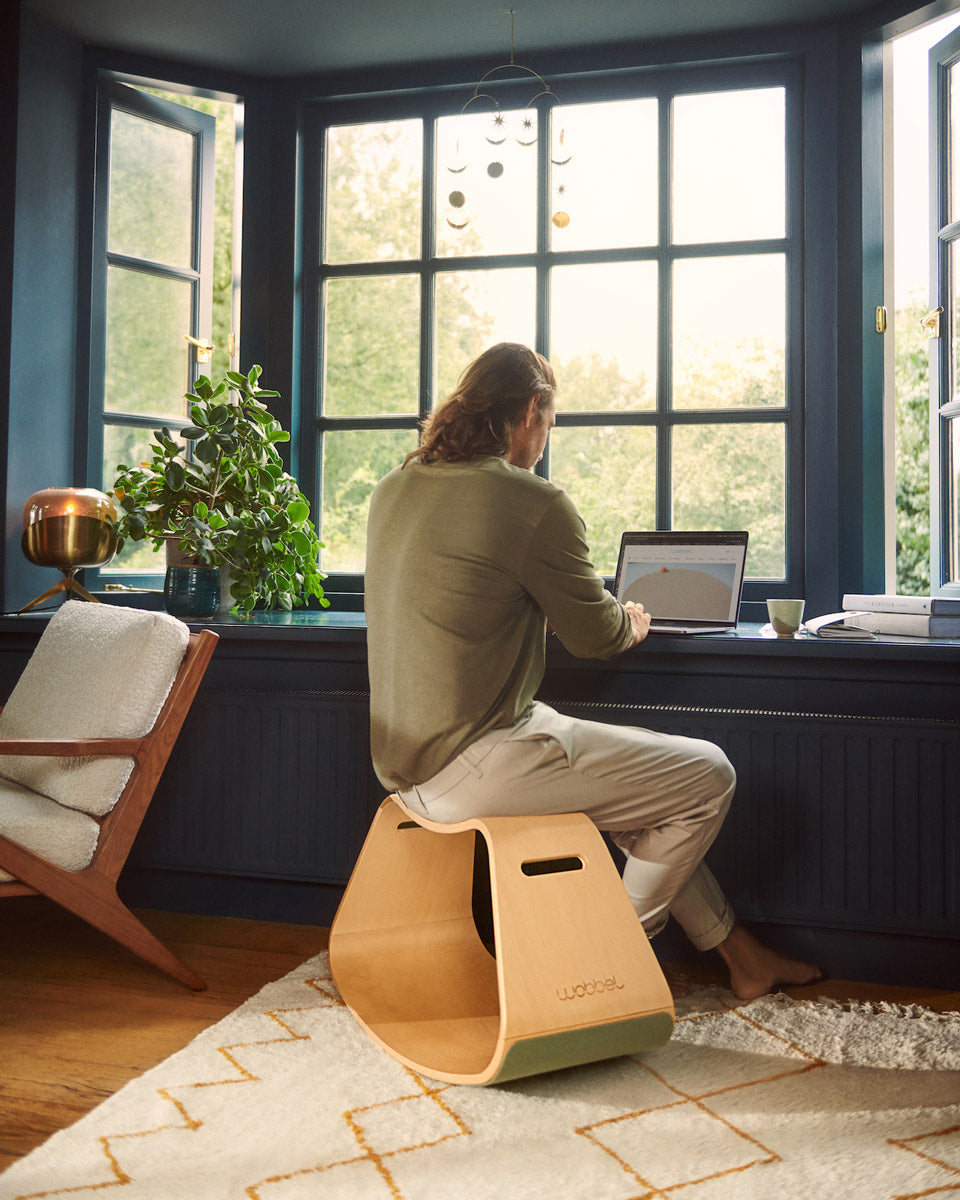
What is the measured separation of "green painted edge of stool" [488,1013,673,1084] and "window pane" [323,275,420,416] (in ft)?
6.84

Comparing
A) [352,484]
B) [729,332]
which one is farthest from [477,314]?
[729,332]

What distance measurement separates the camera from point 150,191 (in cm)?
351

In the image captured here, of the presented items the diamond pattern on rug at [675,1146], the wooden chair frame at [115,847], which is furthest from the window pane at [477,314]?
the diamond pattern on rug at [675,1146]

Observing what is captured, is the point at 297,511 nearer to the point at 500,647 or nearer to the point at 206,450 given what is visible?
the point at 206,450

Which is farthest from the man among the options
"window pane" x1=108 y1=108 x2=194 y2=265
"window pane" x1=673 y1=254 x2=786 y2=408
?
"window pane" x1=108 y1=108 x2=194 y2=265

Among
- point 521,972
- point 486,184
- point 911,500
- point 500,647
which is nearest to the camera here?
point 521,972

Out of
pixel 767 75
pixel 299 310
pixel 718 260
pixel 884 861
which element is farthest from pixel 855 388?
pixel 299 310

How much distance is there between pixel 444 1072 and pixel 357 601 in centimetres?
174

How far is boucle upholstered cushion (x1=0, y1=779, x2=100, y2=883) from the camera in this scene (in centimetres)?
228

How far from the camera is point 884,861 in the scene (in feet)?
8.27

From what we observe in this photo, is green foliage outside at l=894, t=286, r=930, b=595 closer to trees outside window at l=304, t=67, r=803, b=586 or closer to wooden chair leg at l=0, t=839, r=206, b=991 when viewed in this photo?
trees outside window at l=304, t=67, r=803, b=586

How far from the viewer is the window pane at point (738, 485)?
125 inches

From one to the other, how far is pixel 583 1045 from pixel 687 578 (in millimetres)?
1240

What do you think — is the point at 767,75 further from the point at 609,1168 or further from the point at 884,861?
the point at 609,1168
